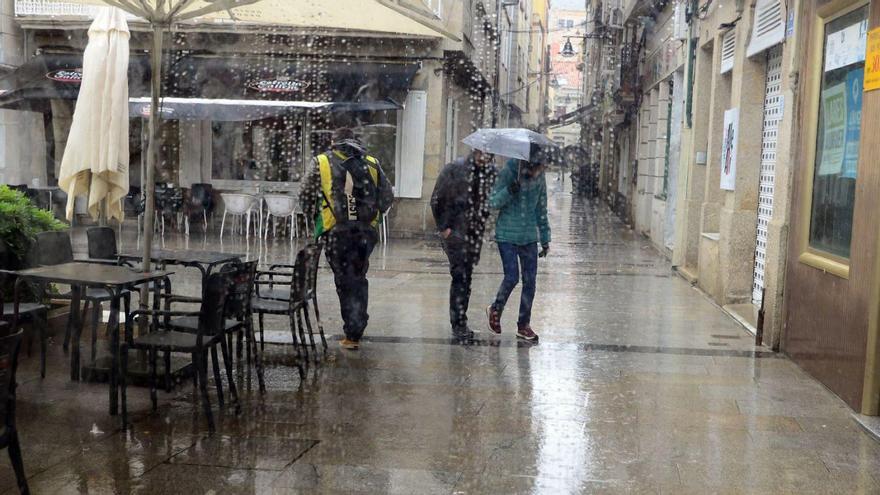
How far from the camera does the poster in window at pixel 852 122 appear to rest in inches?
236

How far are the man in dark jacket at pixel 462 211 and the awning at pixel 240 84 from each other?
→ 28.8 ft

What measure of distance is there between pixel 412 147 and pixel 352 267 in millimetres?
11027

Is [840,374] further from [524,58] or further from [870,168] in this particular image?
[524,58]

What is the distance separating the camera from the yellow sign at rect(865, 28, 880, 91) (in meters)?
5.57

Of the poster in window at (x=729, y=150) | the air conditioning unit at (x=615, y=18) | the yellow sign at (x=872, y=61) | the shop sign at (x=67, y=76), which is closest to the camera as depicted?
the yellow sign at (x=872, y=61)

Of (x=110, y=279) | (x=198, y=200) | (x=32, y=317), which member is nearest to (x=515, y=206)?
(x=110, y=279)

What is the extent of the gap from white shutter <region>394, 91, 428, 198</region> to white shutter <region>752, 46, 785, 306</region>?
8780 millimetres

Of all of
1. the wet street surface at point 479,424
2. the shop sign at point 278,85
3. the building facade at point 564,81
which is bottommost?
the wet street surface at point 479,424

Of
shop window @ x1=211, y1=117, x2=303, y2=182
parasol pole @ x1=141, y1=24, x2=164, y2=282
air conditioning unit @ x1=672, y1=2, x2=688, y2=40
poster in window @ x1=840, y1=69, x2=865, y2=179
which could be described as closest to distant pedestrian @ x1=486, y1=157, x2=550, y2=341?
poster in window @ x1=840, y1=69, x2=865, y2=179

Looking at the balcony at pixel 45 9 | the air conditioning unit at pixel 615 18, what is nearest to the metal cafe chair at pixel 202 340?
the balcony at pixel 45 9

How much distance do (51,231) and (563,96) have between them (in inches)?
3240

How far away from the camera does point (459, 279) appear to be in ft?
25.2

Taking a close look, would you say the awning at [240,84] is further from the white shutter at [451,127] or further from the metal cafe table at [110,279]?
the metal cafe table at [110,279]

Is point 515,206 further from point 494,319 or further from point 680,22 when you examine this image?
point 680,22
